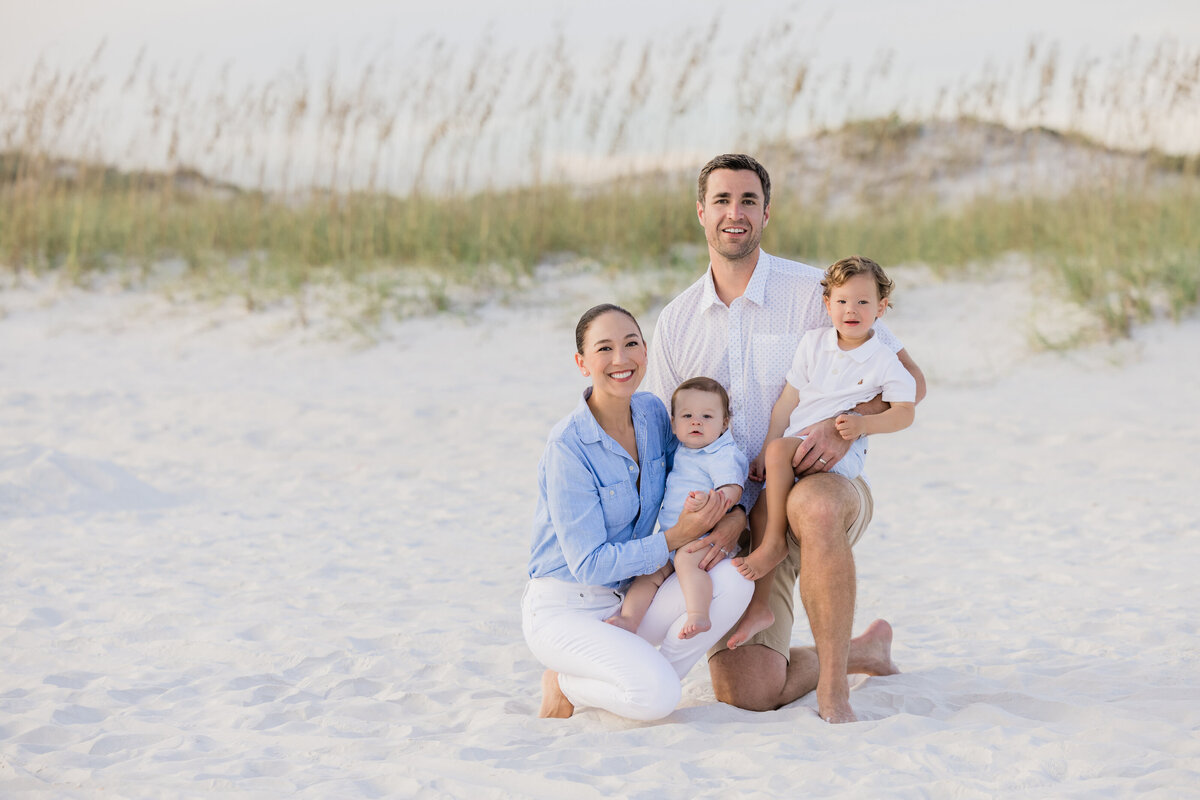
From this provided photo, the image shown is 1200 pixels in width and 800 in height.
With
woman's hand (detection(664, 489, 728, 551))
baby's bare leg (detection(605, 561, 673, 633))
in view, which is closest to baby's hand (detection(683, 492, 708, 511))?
woman's hand (detection(664, 489, 728, 551))

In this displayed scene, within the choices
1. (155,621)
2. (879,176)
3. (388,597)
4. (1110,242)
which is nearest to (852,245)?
(1110,242)

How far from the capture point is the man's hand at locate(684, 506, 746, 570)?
9.68 ft

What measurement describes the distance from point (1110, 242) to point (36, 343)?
27.1 ft

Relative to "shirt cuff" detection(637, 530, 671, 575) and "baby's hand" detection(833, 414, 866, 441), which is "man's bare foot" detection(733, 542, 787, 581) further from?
"baby's hand" detection(833, 414, 866, 441)

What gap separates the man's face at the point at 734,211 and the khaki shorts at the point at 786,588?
2.41 feet

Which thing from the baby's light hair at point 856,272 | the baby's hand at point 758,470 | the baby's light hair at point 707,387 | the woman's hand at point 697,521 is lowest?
the woman's hand at point 697,521

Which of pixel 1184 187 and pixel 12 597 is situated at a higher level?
pixel 1184 187

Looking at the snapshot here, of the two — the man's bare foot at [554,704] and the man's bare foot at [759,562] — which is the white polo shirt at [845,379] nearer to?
the man's bare foot at [759,562]

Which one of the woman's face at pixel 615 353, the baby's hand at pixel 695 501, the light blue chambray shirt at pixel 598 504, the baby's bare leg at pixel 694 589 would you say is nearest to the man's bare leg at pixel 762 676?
the baby's bare leg at pixel 694 589

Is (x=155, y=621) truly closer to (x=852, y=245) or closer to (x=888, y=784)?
(x=888, y=784)

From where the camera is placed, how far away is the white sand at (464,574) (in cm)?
270

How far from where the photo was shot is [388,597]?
4270mm

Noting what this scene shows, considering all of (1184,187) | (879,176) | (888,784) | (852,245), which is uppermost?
(879,176)

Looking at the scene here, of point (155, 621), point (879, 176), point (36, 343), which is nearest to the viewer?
point (155, 621)
